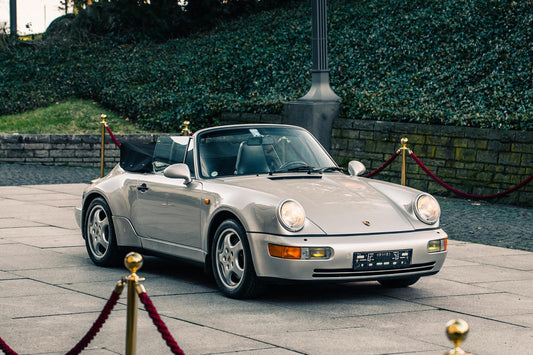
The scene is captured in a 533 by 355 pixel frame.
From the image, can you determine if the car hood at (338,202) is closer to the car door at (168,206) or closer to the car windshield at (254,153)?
the car windshield at (254,153)

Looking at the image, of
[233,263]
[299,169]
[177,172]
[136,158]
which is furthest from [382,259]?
[136,158]

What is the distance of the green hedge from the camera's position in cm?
1811

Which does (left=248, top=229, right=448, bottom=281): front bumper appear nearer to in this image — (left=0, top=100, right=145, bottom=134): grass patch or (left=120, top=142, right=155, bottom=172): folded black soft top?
(left=120, top=142, right=155, bottom=172): folded black soft top

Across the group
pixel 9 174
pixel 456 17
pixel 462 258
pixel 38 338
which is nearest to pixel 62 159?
pixel 9 174

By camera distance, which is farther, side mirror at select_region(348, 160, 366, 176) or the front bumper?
side mirror at select_region(348, 160, 366, 176)

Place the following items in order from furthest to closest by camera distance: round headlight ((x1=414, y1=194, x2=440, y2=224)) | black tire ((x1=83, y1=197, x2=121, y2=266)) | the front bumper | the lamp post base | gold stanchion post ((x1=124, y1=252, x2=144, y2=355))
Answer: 1. the lamp post base
2. black tire ((x1=83, y1=197, x2=121, y2=266))
3. round headlight ((x1=414, y1=194, x2=440, y2=224))
4. the front bumper
5. gold stanchion post ((x1=124, y1=252, x2=144, y2=355))

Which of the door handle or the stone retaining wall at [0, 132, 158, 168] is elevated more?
the door handle

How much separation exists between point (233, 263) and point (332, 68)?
50.1 ft

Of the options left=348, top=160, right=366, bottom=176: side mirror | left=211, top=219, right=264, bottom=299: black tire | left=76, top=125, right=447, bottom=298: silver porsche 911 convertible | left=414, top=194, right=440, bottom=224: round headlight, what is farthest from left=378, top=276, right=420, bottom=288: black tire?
left=211, top=219, right=264, bottom=299: black tire

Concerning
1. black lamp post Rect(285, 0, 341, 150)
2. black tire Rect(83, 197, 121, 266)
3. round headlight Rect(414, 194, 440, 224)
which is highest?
black lamp post Rect(285, 0, 341, 150)

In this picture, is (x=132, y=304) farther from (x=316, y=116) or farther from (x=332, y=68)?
(x=332, y=68)

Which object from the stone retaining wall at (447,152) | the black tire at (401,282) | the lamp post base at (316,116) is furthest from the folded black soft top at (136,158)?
the lamp post base at (316,116)

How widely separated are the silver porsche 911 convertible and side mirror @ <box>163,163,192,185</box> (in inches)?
0.5

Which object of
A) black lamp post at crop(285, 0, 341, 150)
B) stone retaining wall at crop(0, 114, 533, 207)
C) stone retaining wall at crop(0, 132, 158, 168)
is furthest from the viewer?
stone retaining wall at crop(0, 132, 158, 168)
